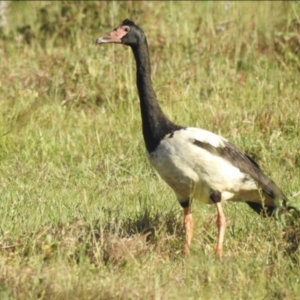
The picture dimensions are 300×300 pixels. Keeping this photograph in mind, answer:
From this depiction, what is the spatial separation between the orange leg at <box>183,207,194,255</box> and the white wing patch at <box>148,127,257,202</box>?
11 cm

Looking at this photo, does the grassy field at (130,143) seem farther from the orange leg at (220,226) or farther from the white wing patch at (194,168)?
the white wing patch at (194,168)

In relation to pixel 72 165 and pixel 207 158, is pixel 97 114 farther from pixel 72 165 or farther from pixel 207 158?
pixel 207 158

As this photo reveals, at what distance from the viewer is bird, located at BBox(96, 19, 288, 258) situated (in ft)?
20.9

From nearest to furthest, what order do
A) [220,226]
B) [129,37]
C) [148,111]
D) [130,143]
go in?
[220,226], [148,111], [129,37], [130,143]

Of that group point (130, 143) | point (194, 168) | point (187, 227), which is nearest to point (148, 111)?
point (194, 168)

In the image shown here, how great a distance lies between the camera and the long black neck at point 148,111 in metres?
6.52

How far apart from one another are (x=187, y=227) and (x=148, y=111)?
2.56 feet

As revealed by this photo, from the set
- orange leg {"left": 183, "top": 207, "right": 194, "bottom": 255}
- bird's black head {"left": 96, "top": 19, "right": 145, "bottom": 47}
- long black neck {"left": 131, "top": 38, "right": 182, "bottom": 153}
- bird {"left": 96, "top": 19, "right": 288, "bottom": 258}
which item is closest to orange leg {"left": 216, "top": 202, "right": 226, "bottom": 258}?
bird {"left": 96, "top": 19, "right": 288, "bottom": 258}

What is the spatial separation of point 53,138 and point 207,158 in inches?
91.0

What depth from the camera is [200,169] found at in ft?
21.1

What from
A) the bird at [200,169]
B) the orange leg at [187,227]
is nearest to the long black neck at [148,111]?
the bird at [200,169]

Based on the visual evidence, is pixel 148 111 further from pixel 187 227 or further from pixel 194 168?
pixel 187 227

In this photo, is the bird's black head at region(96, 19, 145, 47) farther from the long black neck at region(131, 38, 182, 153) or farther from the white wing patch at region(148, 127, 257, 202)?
the white wing patch at region(148, 127, 257, 202)

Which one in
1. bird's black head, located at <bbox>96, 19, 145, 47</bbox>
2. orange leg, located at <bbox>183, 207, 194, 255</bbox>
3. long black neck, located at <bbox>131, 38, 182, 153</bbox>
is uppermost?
bird's black head, located at <bbox>96, 19, 145, 47</bbox>
